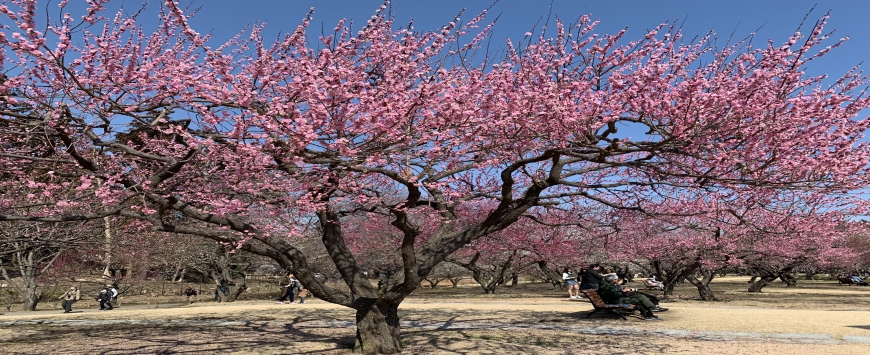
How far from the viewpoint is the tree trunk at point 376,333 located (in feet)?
25.4

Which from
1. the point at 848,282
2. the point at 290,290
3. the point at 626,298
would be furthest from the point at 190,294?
the point at 848,282

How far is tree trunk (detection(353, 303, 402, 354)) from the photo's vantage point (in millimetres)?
7746

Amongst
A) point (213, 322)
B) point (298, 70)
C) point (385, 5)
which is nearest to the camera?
point (298, 70)

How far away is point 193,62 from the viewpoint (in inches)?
255

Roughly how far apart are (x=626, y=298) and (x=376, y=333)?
6.72 meters

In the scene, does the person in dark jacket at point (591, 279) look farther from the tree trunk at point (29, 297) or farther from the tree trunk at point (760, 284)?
the tree trunk at point (760, 284)

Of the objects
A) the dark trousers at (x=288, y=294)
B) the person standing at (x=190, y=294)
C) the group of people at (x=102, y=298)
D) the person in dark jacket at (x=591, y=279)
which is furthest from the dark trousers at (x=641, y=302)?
the person standing at (x=190, y=294)

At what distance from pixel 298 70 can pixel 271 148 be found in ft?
3.22

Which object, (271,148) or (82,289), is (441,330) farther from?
(82,289)

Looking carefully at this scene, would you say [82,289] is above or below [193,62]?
below

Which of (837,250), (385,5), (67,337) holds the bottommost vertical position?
(67,337)

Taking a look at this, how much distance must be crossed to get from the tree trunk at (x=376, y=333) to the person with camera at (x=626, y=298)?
6111 mm

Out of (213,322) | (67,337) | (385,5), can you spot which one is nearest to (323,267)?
(213,322)

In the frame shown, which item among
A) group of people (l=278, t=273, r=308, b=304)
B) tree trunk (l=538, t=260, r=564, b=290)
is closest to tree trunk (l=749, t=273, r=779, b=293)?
tree trunk (l=538, t=260, r=564, b=290)
